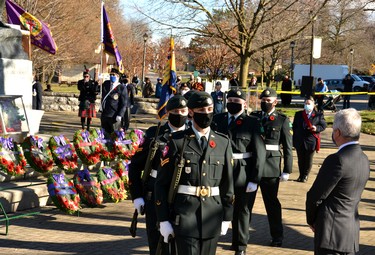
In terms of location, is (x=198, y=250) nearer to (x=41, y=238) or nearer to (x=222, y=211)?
(x=222, y=211)

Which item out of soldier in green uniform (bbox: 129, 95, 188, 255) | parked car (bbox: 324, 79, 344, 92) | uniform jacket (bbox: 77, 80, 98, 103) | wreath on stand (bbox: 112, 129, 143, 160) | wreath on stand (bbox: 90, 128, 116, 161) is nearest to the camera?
soldier in green uniform (bbox: 129, 95, 188, 255)

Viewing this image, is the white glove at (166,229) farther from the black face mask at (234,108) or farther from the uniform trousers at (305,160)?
the uniform trousers at (305,160)

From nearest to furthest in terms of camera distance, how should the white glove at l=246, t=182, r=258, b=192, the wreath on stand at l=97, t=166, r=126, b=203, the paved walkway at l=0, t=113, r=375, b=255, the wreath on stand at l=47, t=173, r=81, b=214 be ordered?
the white glove at l=246, t=182, r=258, b=192 < the paved walkway at l=0, t=113, r=375, b=255 < the wreath on stand at l=47, t=173, r=81, b=214 < the wreath on stand at l=97, t=166, r=126, b=203

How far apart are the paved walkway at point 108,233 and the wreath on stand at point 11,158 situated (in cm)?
74

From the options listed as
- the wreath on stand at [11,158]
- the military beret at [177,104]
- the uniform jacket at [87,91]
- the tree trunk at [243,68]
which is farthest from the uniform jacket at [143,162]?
the tree trunk at [243,68]

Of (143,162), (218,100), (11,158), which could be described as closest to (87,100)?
(218,100)

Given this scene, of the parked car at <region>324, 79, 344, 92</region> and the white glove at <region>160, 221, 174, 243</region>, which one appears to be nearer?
the white glove at <region>160, 221, 174, 243</region>

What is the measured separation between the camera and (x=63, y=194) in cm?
984

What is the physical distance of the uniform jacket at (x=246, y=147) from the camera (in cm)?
801

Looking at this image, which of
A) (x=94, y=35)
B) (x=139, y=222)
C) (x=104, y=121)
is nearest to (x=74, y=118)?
(x=104, y=121)

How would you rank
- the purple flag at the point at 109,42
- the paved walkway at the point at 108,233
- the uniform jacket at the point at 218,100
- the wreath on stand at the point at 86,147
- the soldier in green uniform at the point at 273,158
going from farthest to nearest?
1. the uniform jacket at the point at 218,100
2. the purple flag at the point at 109,42
3. the wreath on stand at the point at 86,147
4. the soldier in green uniform at the point at 273,158
5. the paved walkway at the point at 108,233

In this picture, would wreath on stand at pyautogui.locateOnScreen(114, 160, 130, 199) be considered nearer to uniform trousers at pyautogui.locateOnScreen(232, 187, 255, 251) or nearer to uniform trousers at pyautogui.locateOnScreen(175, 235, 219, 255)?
uniform trousers at pyautogui.locateOnScreen(232, 187, 255, 251)

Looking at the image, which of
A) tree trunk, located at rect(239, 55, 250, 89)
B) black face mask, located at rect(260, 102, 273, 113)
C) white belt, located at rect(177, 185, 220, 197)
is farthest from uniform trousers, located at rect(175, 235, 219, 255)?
tree trunk, located at rect(239, 55, 250, 89)

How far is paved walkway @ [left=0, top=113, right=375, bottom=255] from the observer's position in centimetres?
836
